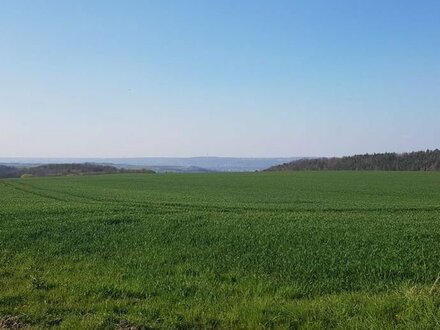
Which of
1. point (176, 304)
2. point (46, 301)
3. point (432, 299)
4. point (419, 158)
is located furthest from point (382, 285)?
point (419, 158)

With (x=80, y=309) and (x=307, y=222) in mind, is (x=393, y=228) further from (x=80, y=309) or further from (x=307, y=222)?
(x=80, y=309)

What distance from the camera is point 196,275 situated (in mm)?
10477

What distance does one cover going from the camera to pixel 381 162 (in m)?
116

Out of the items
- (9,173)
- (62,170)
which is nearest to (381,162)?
(62,170)

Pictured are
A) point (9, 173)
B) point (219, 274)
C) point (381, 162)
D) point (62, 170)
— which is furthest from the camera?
point (62, 170)

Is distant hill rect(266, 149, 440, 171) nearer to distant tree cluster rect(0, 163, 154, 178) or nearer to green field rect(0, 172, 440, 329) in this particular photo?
distant tree cluster rect(0, 163, 154, 178)

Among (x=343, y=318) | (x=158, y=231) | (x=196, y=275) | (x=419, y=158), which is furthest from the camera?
(x=419, y=158)

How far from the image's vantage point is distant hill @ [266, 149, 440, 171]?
348ft

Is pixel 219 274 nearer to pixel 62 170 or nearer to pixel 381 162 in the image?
pixel 381 162

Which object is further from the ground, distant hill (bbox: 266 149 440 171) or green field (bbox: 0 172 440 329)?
distant hill (bbox: 266 149 440 171)

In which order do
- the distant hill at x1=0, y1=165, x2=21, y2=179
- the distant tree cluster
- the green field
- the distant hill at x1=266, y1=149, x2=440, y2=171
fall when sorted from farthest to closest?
1. the distant tree cluster
2. the distant hill at x1=0, y1=165, x2=21, y2=179
3. the distant hill at x1=266, y1=149, x2=440, y2=171
4. the green field

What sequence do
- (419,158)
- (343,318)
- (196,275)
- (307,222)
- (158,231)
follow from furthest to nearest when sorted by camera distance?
(419,158) → (307,222) → (158,231) → (196,275) → (343,318)

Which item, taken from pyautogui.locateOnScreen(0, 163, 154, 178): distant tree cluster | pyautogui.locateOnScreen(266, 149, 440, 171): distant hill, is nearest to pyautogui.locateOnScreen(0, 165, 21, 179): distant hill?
pyautogui.locateOnScreen(0, 163, 154, 178): distant tree cluster

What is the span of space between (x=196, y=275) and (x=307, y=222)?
7.43 meters
